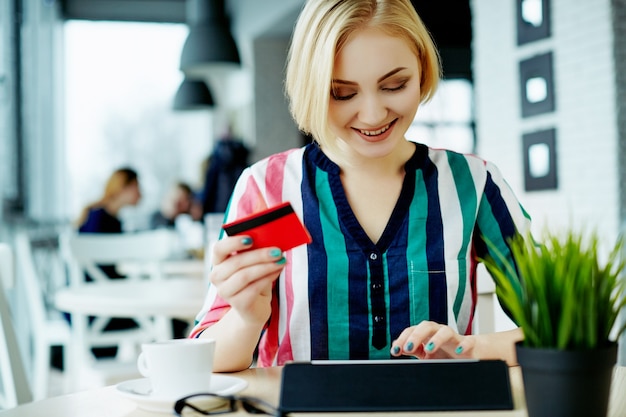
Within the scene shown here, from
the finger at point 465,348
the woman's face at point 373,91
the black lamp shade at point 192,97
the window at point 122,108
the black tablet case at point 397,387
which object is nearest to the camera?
the black tablet case at point 397,387

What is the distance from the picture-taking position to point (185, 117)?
9.94 metres

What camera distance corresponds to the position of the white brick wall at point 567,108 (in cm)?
403

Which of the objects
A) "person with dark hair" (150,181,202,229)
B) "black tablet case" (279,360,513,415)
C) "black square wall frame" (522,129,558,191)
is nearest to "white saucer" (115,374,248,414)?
"black tablet case" (279,360,513,415)

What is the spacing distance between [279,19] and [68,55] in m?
2.31

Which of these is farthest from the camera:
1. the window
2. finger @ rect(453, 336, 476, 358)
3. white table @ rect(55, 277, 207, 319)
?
the window

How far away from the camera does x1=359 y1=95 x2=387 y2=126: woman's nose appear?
3.96 ft

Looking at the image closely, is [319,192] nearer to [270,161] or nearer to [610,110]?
[270,161]

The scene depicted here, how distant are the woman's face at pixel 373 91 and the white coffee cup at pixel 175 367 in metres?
0.51

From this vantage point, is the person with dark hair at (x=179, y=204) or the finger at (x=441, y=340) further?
the person with dark hair at (x=179, y=204)

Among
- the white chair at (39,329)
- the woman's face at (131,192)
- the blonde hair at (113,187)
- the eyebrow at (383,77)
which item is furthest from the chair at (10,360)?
the woman's face at (131,192)

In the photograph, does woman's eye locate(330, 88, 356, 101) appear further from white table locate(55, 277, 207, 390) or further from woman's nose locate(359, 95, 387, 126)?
white table locate(55, 277, 207, 390)

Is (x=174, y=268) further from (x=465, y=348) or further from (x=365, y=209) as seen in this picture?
(x=465, y=348)

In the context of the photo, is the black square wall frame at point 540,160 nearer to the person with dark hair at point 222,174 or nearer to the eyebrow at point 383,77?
the person with dark hair at point 222,174

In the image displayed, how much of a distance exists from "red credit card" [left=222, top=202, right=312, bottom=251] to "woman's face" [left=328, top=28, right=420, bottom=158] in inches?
14.2
